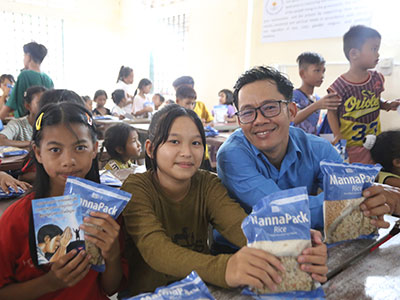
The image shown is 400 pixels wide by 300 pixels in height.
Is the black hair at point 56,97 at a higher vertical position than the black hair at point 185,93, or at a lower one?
lower

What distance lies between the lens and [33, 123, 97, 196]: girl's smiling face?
1.00 m

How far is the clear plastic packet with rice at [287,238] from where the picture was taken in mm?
714

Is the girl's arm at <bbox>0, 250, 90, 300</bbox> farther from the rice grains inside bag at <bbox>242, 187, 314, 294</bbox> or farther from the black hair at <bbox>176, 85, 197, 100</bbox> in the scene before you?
the black hair at <bbox>176, 85, 197, 100</bbox>

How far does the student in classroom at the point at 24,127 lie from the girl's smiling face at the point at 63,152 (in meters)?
1.51

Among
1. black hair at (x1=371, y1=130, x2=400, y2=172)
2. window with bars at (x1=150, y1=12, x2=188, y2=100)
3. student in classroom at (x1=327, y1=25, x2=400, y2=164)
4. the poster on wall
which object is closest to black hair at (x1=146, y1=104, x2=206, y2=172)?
black hair at (x1=371, y1=130, x2=400, y2=172)

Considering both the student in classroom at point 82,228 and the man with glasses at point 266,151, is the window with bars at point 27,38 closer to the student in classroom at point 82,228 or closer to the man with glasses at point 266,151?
the student in classroom at point 82,228

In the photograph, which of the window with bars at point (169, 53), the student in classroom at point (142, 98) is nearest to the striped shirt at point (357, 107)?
the student in classroom at point (142, 98)

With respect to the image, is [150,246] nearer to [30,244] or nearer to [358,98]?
[30,244]

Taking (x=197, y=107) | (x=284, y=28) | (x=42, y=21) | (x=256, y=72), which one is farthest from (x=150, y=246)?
(x=42, y=21)

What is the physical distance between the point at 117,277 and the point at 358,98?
214 cm

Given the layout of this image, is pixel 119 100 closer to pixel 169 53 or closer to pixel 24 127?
pixel 169 53

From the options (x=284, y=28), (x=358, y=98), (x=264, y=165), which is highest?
(x=284, y=28)

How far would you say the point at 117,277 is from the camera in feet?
3.25

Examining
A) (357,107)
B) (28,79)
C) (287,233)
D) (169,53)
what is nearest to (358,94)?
(357,107)
